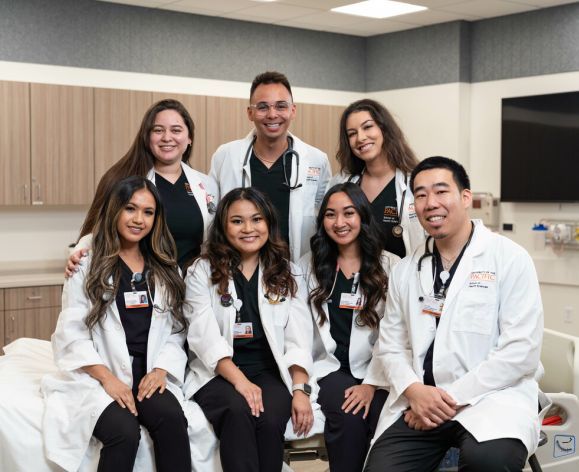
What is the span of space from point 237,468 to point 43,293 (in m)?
3.09

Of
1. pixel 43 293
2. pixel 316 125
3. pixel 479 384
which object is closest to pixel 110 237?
pixel 479 384

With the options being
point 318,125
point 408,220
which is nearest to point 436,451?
point 408,220

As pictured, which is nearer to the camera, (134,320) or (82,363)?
(82,363)

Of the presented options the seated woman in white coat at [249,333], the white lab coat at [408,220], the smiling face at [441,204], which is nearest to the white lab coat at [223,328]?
the seated woman in white coat at [249,333]

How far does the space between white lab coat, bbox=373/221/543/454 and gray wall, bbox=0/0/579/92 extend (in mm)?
4054

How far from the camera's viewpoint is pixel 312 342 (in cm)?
318

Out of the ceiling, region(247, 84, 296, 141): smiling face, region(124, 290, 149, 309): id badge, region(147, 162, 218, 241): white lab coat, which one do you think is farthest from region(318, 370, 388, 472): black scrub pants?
the ceiling

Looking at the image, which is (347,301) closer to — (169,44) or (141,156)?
(141,156)

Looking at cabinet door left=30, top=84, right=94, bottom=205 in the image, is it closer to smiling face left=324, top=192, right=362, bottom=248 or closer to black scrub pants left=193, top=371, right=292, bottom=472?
smiling face left=324, top=192, right=362, bottom=248

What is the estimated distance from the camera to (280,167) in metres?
3.59

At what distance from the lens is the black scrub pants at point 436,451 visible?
247 cm

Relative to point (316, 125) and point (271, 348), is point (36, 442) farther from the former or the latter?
point (316, 125)

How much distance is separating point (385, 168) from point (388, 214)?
226mm

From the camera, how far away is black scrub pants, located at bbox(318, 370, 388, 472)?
287cm
